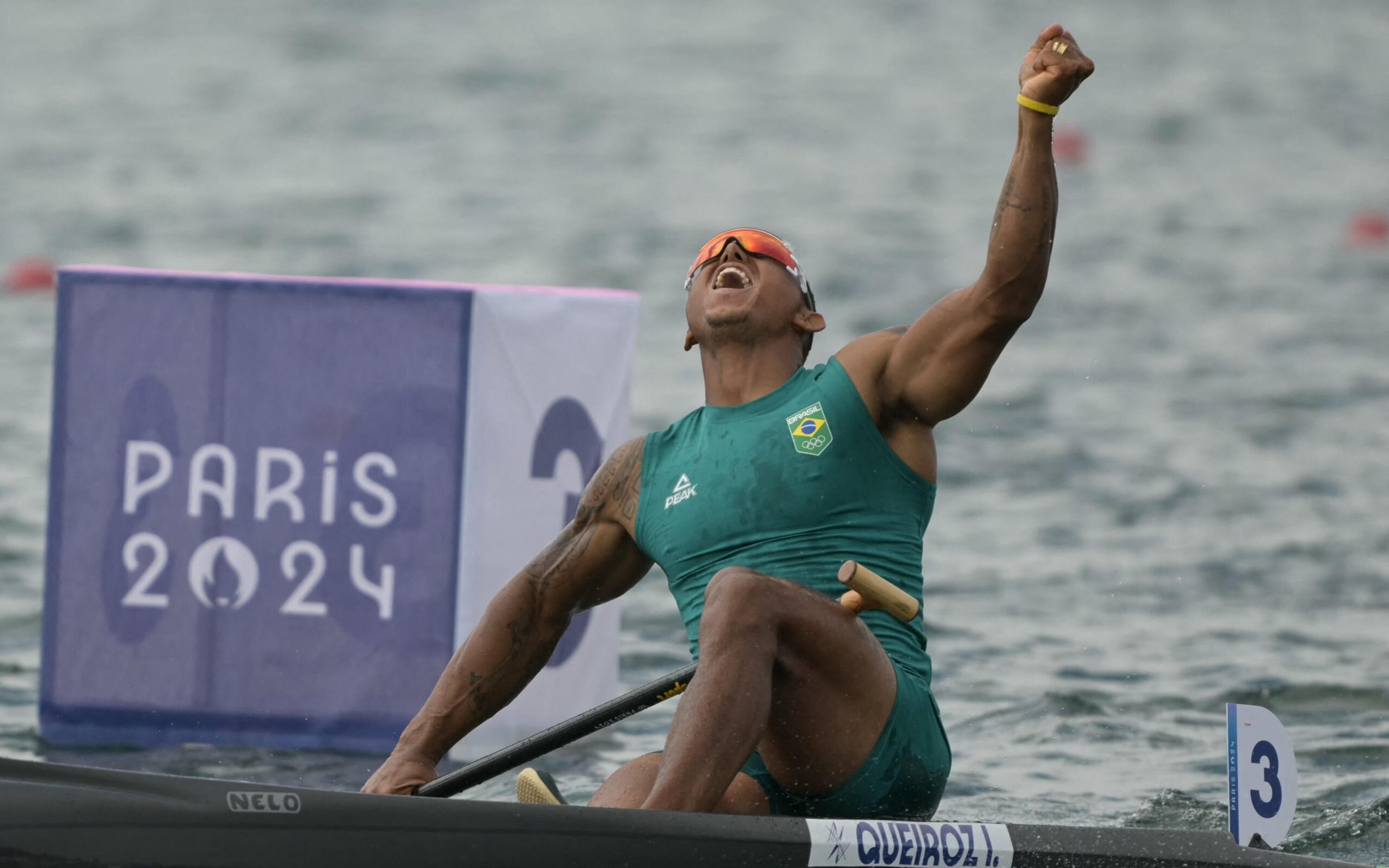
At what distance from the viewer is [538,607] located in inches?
180

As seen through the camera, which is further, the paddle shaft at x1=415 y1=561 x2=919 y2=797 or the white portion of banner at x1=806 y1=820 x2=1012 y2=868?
the paddle shaft at x1=415 y1=561 x2=919 y2=797

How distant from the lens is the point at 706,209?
61.8ft

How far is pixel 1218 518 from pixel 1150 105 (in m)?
15.4

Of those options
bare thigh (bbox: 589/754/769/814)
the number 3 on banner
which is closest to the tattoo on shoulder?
bare thigh (bbox: 589/754/769/814)

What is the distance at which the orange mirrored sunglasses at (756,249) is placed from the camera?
4.48m

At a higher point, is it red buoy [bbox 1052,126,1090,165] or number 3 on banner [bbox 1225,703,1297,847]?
red buoy [bbox 1052,126,1090,165]

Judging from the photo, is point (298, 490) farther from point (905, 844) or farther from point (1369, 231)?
point (1369, 231)

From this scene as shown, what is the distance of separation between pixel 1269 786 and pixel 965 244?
13694 mm

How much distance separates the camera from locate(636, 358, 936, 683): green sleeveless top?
4.21m

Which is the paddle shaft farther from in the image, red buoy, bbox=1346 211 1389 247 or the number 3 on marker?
red buoy, bbox=1346 211 1389 247

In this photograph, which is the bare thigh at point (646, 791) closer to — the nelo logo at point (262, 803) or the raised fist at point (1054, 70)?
the nelo logo at point (262, 803)

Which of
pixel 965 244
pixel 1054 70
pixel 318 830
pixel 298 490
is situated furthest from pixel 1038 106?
pixel 965 244

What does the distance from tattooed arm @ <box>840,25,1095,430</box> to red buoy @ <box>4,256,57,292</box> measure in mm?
12136

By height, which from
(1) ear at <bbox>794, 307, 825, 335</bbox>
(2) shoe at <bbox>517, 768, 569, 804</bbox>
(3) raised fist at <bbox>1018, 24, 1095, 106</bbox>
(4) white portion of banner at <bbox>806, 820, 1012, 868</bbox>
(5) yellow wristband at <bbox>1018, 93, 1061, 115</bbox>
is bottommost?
(2) shoe at <bbox>517, 768, 569, 804</bbox>
